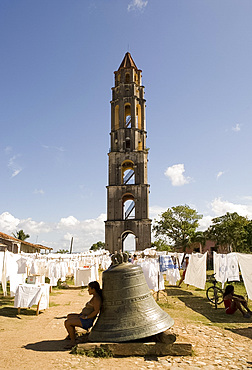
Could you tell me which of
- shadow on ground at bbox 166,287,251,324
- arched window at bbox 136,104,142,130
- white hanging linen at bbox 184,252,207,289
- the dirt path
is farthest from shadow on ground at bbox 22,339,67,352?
arched window at bbox 136,104,142,130

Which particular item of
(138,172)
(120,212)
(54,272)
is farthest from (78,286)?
(138,172)

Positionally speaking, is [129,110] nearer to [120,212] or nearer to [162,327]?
[120,212]

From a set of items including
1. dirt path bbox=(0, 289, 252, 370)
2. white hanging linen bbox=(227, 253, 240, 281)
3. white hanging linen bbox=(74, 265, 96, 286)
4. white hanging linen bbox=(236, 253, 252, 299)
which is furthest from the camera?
white hanging linen bbox=(74, 265, 96, 286)

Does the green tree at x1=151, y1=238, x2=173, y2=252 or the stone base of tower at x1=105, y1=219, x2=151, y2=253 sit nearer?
the stone base of tower at x1=105, y1=219, x2=151, y2=253

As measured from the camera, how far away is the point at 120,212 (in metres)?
35.4

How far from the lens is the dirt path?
16.0 ft

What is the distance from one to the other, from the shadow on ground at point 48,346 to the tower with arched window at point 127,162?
1106 inches

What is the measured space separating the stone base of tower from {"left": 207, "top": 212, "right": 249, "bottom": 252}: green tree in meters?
8.09

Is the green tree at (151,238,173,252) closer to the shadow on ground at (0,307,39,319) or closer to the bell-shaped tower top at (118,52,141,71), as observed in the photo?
the bell-shaped tower top at (118,52,141,71)

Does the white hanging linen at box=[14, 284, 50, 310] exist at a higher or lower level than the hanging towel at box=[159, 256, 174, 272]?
lower

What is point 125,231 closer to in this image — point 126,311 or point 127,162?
point 127,162

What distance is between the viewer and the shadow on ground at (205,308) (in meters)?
8.94

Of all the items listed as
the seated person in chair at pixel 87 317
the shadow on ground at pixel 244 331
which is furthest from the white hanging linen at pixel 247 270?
the seated person in chair at pixel 87 317

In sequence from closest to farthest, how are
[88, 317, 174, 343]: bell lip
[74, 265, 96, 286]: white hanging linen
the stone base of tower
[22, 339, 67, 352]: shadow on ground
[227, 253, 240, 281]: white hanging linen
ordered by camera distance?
[88, 317, 174, 343]: bell lip < [22, 339, 67, 352]: shadow on ground < [227, 253, 240, 281]: white hanging linen < [74, 265, 96, 286]: white hanging linen < the stone base of tower
